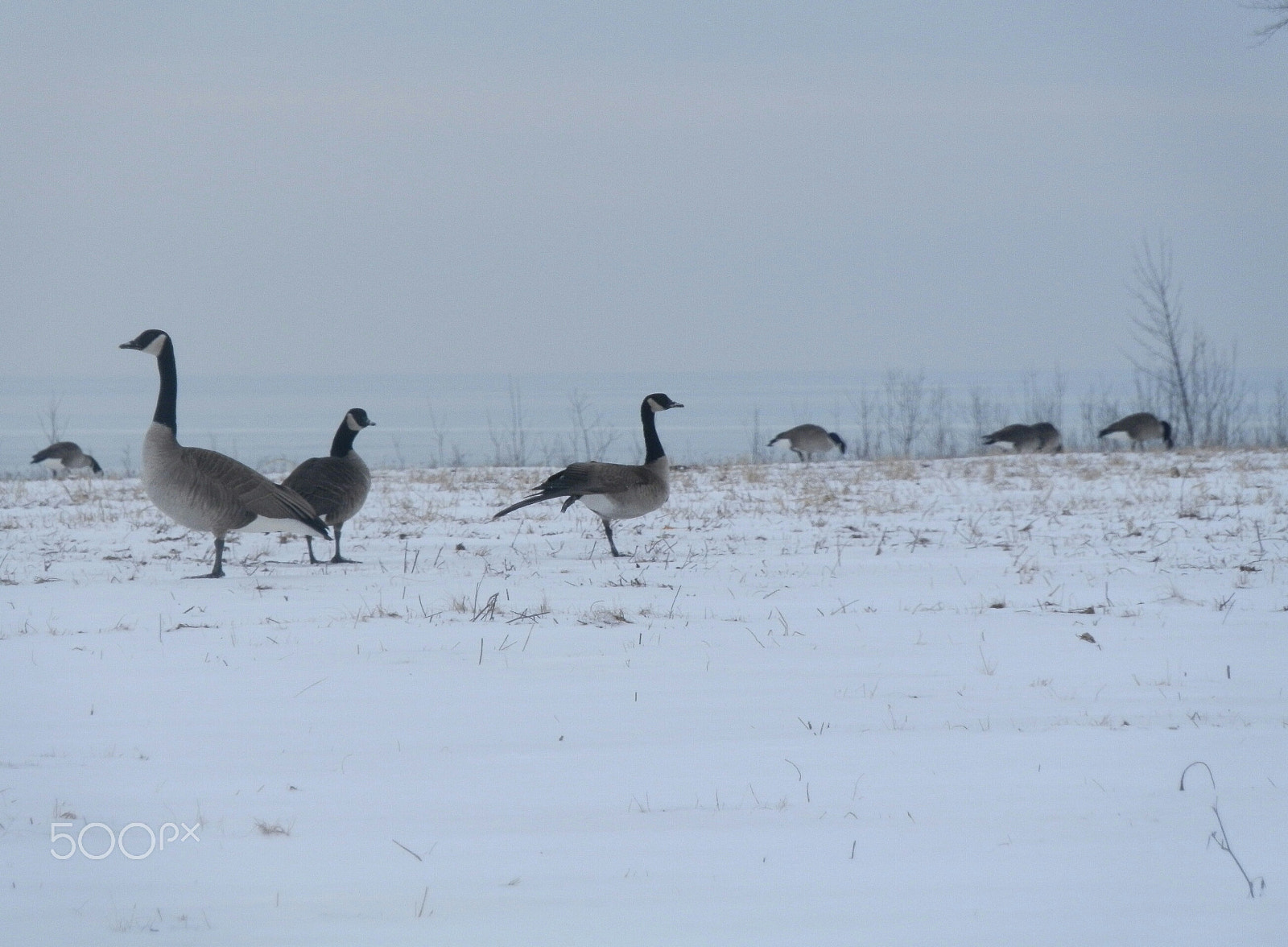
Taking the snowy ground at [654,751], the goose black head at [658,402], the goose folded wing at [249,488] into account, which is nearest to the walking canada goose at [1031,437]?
the goose black head at [658,402]

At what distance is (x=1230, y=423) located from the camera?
29.0m

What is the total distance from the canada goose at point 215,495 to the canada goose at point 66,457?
19.0 meters

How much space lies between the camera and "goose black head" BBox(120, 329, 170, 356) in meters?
9.36

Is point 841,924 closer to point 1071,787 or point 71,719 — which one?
point 1071,787

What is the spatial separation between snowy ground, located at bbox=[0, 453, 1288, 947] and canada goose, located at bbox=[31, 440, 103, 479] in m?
19.3

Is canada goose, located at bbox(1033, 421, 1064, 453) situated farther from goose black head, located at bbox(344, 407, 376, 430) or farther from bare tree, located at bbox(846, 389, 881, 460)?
goose black head, located at bbox(344, 407, 376, 430)

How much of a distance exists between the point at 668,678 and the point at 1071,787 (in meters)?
1.86

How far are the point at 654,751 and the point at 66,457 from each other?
84.6ft

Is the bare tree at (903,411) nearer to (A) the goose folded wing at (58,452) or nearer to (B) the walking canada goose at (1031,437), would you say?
(B) the walking canada goose at (1031,437)

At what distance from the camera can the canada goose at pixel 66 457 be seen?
1016 inches

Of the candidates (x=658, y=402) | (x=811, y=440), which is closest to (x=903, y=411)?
(x=811, y=440)

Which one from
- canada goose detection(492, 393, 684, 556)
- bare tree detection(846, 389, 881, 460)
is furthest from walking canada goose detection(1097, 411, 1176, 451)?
canada goose detection(492, 393, 684, 556)

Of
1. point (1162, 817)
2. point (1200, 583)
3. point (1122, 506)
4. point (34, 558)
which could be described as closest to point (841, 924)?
point (1162, 817)

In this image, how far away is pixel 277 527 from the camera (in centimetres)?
828
